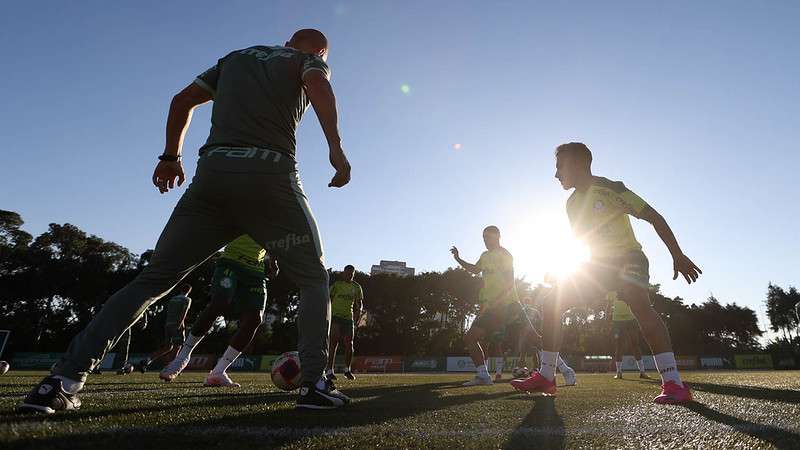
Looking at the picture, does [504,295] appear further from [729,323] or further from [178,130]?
[729,323]

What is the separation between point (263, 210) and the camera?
8.93 feet

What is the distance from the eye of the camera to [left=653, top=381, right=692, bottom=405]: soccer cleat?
3.57 meters

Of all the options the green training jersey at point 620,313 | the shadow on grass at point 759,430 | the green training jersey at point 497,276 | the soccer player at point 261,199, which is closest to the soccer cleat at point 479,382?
the green training jersey at point 497,276

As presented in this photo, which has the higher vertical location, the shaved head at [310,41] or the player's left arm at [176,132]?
the shaved head at [310,41]

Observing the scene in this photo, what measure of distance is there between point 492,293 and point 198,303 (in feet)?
140

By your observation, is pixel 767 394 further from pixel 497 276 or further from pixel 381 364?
pixel 381 364

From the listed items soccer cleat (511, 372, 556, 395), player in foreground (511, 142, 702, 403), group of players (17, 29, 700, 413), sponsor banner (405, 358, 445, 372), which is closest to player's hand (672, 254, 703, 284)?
player in foreground (511, 142, 702, 403)

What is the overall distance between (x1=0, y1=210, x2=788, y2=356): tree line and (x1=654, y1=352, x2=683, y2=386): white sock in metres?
38.4

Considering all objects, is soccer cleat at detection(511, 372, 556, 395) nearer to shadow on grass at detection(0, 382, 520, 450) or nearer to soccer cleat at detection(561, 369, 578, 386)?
shadow on grass at detection(0, 382, 520, 450)

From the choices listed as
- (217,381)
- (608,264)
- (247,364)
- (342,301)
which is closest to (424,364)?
(247,364)

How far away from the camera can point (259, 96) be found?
291 cm

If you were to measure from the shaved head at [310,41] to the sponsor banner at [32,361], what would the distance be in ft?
125

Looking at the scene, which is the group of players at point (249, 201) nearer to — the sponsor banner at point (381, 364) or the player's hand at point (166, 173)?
the player's hand at point (166, 173)

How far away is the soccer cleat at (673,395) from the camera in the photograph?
3.57m
